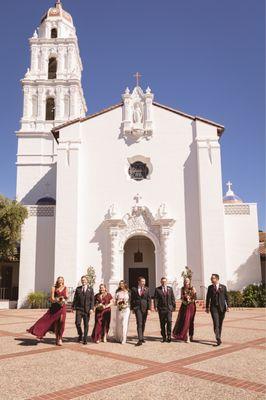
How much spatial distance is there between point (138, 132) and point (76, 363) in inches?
744

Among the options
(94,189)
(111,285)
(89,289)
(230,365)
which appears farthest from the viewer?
(94,189)

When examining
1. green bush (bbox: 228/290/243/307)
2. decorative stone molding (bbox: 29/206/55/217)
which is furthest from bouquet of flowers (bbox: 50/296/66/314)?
decorative stone molding (bbox: 29/206/55/217)

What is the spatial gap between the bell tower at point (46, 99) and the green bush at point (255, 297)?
16.1 metres

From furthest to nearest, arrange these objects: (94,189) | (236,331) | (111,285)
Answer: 1. (94,189)
2. (111,285)
3. (236,331)

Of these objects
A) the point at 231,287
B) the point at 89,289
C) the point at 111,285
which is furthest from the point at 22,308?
the point at 89,289

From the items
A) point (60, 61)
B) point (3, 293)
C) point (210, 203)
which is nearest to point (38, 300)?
point (3, 293)

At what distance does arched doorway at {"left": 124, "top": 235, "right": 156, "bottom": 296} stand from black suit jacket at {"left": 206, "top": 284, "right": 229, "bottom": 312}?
14762 mm

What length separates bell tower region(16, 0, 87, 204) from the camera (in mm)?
30609

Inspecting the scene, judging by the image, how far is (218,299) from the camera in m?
10.1

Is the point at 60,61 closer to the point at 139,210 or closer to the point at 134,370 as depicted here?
the point at 139,210

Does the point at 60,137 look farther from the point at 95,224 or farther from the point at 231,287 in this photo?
the point at 231,287

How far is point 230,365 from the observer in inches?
289

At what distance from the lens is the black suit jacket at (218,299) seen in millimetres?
10047

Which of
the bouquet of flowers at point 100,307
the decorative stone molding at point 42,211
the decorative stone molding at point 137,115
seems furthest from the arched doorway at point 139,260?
the bouquet of flowers at point 100,307
